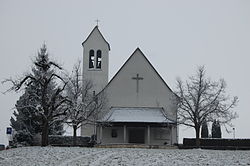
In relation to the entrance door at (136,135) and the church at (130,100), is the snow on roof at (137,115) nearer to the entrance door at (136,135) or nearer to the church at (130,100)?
the church at (130,100)

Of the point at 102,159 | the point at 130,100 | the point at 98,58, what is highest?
the point at 98,58

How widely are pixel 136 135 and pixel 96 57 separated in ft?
36.0

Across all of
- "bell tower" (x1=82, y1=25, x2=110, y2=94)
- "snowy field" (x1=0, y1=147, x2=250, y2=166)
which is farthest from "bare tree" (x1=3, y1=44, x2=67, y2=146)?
"bell tower" (x1=82, y1=25, x2=110, y2=94)

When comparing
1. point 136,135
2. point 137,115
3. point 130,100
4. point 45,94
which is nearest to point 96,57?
point 130,100

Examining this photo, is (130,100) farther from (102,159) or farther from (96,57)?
(102,159)

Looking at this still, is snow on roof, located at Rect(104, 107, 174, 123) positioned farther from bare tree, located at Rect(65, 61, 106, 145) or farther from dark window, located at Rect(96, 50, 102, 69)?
dark window, located at Rect(96, 50, 102, 69)

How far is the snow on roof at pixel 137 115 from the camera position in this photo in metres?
37.4

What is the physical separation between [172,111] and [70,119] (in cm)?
1156

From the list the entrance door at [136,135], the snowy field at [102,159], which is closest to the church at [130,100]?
the entrance door at [136,135]

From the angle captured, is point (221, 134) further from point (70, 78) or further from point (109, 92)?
point (70, 78)

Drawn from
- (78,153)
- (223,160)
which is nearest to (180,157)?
(223,160)

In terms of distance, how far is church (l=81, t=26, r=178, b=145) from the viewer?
37781 millimetres

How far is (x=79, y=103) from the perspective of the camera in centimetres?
3372

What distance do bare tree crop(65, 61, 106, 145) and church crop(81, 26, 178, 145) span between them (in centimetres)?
108
